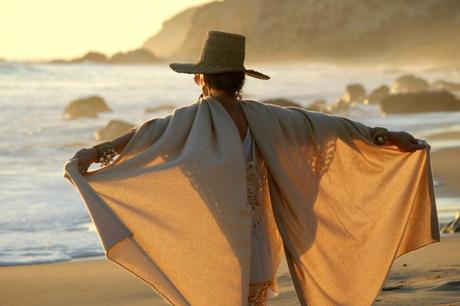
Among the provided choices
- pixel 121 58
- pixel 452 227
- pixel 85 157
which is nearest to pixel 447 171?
pixel 452 227

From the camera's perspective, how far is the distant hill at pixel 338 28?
145 m

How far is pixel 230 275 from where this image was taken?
492 centimetres

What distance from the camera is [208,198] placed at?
16.1ft

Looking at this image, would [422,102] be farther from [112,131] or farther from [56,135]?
[56,135]

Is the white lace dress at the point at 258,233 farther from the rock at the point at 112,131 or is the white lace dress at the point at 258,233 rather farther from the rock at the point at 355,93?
the rock at the point at 355,93

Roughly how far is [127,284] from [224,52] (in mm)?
3088

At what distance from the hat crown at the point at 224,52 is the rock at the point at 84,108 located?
90.1ft

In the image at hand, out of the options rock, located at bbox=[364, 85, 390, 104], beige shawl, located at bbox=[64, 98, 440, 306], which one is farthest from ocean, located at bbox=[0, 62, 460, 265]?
beige shawl, located at bbox=[64, 98, 440, 306]

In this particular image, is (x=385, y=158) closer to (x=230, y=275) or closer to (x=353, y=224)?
(x=353, y=224)

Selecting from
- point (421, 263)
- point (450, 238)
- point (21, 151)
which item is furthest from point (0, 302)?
point (21, 151)

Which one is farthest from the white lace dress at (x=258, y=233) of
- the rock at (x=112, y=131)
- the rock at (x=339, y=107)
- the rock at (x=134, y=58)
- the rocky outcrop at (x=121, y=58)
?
the rock at (x=134, y=58)

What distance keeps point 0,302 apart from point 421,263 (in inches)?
110

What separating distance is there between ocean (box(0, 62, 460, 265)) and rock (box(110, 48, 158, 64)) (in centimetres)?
6043

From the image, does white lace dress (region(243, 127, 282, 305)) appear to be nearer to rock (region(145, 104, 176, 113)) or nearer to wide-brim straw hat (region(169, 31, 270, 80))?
wide-brim straw hat (region(169, 31, 270, 80))
